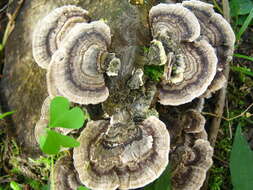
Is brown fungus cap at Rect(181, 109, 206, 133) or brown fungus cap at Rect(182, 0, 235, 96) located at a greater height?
brown fungus cap at Rect(182, 0, 235, 96)

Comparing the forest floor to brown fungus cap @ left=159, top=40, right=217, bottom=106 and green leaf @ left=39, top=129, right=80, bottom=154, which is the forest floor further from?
green leaf @ left=39, top=129, right=80, bottom=154

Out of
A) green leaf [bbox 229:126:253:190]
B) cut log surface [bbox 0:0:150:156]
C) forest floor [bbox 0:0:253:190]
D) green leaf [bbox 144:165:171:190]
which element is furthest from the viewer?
forest floor [bbox 0:0:253:190]

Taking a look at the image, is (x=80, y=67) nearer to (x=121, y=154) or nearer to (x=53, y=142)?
(x=53, y=142)

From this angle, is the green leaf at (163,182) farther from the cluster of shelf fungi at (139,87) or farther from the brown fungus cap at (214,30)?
the brown fungus cap at (214,30)

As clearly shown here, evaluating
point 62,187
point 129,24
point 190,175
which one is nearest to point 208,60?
point 129,24

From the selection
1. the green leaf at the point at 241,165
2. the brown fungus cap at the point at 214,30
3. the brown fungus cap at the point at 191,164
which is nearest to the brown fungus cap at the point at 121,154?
the brown fungus cap at the point at 191,164

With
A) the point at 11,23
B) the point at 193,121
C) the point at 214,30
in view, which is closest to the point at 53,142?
the point at 193,121

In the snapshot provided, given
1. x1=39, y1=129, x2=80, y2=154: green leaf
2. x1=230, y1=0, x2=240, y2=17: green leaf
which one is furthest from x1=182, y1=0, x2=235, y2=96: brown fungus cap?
x1=39, y1=129, x2=80, y2=154: green leaf
